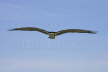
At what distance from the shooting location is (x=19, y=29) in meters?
66.2

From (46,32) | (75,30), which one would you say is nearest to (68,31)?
(75,30)

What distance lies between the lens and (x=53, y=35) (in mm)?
57375

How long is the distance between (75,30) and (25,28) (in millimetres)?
14979

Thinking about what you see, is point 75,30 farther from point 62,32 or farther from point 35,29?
point 35,29

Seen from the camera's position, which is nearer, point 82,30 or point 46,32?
point 46,32

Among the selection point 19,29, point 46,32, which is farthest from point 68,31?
point 19,29

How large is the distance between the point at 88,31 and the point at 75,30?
3.90 m

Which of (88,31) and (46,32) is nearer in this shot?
(46,32)

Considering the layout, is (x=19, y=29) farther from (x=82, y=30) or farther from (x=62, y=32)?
(x=82, y=30)

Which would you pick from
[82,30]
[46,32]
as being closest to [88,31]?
[82,30]

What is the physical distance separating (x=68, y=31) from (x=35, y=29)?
990 centimetres

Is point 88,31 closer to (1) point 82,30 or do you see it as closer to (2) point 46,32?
(1) point 82,30

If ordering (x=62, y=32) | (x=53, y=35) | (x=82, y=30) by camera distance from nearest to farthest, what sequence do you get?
(x=53, y=35)
(x=62, y=32)
(x=82, y=30)

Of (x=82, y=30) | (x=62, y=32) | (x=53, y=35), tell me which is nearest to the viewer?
(x=53, y=35)
